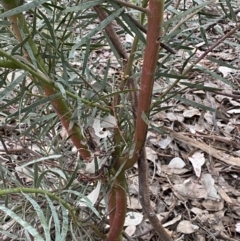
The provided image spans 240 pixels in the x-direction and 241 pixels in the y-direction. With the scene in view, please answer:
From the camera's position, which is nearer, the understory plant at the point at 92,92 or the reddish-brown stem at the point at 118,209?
the understory plant at the point at 92,92

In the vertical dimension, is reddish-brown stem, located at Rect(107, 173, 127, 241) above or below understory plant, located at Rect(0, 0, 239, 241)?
below

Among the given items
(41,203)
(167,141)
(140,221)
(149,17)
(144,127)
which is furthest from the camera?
(167,141)

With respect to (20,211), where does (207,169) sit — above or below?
below

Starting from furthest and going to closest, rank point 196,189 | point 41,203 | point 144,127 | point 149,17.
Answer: point 196,189
point 41,203
point 144,127
point 149,17

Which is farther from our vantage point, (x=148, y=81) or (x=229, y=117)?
(x=229, y=117)

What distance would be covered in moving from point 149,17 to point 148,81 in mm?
81

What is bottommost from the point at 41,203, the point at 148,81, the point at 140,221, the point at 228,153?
the point at 228,153

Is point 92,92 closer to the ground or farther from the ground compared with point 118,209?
farther from the ground

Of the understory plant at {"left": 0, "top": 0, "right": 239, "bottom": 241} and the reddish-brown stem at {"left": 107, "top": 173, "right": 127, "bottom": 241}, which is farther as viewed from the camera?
the reddish-brown stem at {"left": 107, "top": 173, "right": 127, "bottom": 241}

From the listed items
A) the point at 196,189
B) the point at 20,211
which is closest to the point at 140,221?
the point at 196,189

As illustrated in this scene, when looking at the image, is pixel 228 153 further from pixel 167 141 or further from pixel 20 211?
pixel 20 211

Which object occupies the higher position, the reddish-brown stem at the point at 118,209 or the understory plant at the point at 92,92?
the understory plant at the point at 92,92

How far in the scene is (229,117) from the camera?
133 cm

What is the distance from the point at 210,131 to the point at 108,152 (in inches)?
29.3
